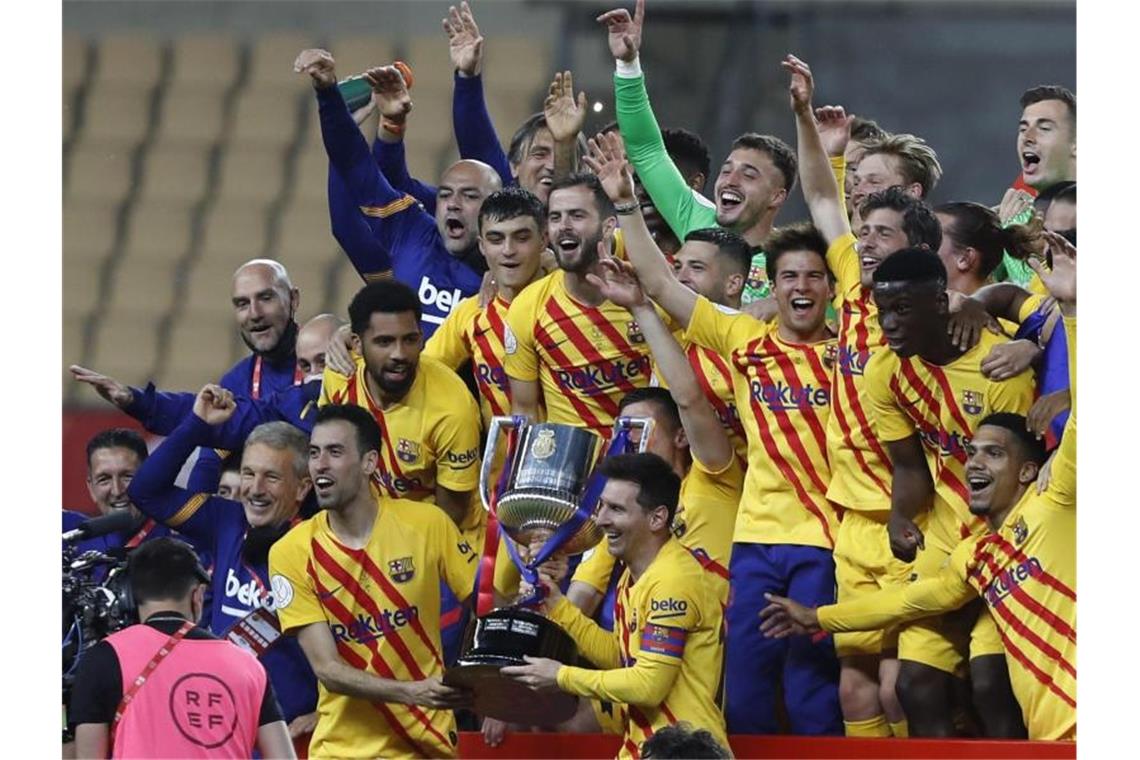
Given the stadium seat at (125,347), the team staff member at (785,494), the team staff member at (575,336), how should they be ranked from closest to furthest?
the team staff member at (785,494) < the team staff member at (575,336) < the stadium seat at (125,347)

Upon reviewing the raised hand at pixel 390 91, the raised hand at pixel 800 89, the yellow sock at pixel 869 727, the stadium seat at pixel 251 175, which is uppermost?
the stadium seat at pixel 251 175

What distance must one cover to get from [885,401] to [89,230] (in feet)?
20.2

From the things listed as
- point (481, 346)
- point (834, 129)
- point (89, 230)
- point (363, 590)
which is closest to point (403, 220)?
point (481, 346)

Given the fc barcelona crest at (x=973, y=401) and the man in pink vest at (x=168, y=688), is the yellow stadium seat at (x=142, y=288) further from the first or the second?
the fc barcelona crest at (x=973, y=401)

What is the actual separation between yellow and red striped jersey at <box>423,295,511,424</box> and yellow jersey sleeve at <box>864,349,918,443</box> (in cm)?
116

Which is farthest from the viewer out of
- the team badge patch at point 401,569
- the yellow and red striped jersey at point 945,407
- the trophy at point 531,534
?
the team badge patch at point 401,569

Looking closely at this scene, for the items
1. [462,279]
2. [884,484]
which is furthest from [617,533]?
[462,279]

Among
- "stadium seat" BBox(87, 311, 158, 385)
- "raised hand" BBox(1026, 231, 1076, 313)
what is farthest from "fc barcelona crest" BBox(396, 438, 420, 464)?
"stadium seat" BBox(87, 311, 158, 385)

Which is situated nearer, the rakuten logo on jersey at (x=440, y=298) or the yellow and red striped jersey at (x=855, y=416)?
the yellow and red striped jersey at (x=855, y=416)

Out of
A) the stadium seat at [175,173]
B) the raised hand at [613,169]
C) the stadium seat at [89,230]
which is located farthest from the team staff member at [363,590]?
the stadium seat at [89,230]

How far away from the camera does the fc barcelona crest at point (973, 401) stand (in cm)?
484

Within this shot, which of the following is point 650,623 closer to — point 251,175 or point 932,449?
point 932,449

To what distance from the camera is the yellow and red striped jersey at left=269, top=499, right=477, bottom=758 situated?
16.9 ft

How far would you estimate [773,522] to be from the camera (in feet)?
16.9
